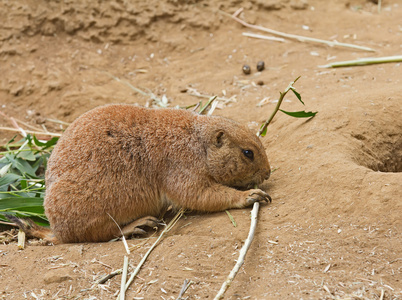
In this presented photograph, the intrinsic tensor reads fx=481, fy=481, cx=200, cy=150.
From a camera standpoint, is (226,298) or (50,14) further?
(50,14)

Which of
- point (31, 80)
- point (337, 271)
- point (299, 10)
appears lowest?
point (31, 80)

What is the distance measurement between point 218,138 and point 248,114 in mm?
2125

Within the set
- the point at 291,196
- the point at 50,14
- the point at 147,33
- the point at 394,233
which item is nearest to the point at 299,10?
the point at 147,33

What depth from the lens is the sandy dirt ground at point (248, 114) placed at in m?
3.84

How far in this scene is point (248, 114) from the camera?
705 cm

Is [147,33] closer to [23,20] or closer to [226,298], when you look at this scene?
[23,20]

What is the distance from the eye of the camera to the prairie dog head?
4984 mm

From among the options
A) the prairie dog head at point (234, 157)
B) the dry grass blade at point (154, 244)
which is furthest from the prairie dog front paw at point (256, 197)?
the dry grass blade at point (154, 244)

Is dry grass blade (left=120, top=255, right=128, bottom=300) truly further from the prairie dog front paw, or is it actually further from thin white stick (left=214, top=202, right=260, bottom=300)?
the prairie dog front paw

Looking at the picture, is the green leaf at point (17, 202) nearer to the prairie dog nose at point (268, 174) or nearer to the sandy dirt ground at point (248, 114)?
the sandy dirt ground at point (248, 114)

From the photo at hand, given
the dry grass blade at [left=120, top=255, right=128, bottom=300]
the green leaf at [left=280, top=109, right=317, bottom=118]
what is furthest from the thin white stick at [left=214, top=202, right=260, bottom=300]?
the green leaf at [left=280, top=109, right=317, bottom=118]

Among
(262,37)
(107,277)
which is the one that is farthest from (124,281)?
(262,37)

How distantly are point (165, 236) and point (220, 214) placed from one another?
1.94ft

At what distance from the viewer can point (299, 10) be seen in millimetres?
10336
